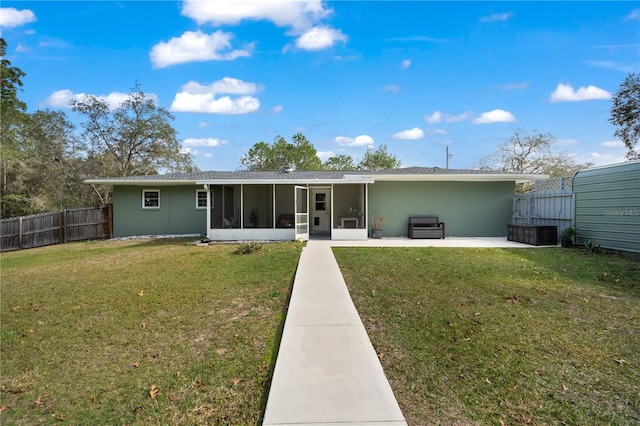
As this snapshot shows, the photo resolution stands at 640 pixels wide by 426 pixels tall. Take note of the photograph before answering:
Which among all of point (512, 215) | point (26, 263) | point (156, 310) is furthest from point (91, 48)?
point (512, 215)

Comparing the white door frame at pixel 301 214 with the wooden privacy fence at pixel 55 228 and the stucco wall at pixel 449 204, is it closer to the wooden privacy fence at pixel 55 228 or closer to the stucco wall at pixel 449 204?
the stucco wall at pixel 449 204

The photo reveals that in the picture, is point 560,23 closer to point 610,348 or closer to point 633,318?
point 633,318

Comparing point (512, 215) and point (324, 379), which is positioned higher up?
point (512, 215)

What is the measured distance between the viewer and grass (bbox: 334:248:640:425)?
2.62 m

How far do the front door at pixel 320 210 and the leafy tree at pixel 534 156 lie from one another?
762 inches

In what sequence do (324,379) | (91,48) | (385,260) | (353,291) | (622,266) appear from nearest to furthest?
(324,379) → (353,291) → (622,266) → (385,260) → (91,48)

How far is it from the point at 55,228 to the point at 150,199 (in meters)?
3.77

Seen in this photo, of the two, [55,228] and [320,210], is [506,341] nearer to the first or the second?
[320,210]

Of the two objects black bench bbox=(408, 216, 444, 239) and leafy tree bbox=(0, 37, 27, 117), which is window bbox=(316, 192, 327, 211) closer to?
black bench bbox=(408, 216, 444, 239)

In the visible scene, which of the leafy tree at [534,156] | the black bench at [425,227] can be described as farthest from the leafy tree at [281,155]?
the black bench at [425,227]

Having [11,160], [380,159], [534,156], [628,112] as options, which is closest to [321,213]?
[628,112]

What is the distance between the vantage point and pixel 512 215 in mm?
14164

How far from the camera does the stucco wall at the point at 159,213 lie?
14734 millimetres

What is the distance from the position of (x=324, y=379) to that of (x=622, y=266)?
345 inches
